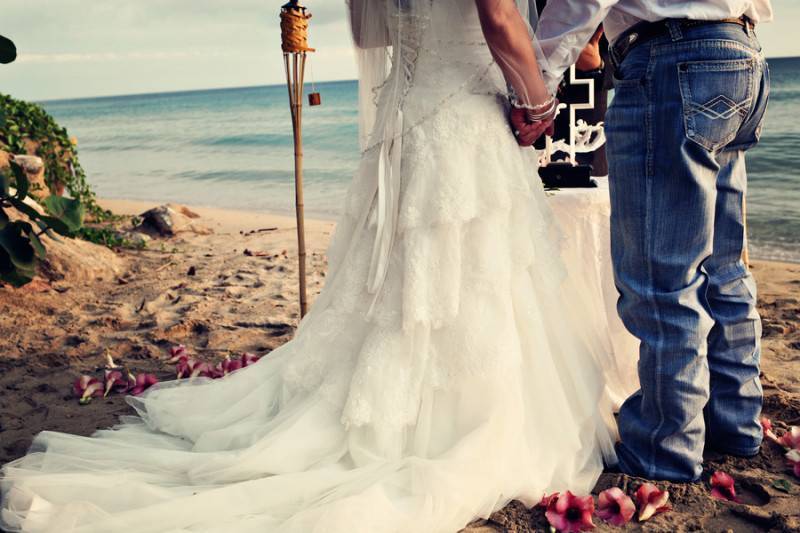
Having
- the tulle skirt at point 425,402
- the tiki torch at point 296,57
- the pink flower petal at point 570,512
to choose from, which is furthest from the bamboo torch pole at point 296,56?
the pink flower petal at point 570,512

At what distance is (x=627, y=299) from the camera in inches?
83.5

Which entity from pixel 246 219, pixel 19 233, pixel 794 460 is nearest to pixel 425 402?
pixel 794 460

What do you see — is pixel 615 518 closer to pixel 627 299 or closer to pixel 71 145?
pixel 627 299

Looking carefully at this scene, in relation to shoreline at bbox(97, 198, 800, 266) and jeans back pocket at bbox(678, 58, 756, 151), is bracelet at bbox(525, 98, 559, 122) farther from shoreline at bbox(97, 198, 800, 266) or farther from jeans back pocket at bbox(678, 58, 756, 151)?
shoreline at bbox(97, 198, 800, 266)

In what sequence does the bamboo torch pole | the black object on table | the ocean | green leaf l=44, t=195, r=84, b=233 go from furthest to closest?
the ocean, the bamboo torch pole, green leaf l=44, t=195, r=84, b=233, the black object on table

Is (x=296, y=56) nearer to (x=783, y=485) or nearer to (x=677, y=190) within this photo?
(x=677, y=190)

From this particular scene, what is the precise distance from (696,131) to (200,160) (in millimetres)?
14185

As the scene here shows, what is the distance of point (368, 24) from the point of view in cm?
229

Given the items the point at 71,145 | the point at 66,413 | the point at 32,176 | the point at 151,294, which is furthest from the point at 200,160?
the point at 66,413

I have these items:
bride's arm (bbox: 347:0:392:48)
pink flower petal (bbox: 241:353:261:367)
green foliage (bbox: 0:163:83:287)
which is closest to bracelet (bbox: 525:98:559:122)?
bride's arm (bbox: 347:0:392:48)

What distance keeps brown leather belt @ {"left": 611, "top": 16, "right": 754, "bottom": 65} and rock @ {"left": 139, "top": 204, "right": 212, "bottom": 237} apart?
199 inches

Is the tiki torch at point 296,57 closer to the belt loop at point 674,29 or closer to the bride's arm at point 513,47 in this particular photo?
the bride's arm at point 513,47

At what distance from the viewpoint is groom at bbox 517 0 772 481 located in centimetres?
187

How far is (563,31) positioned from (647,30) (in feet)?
0.78
